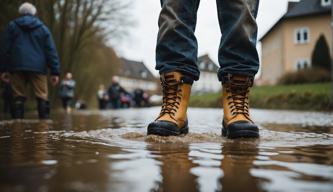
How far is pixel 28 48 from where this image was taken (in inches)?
227

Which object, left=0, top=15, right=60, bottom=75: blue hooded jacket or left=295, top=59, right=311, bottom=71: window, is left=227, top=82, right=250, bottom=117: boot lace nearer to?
left=0, top=15, right=60, bottom=75: blue hooded jacket

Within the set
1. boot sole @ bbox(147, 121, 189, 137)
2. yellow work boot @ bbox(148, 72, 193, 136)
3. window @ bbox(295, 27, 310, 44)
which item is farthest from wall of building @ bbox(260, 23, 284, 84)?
boot sole @ bbox(147, 121, 189, 137)

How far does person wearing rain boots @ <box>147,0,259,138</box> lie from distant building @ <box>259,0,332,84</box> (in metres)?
33.0

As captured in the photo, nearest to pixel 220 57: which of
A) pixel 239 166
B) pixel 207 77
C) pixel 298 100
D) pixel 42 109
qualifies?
pixel 239 166

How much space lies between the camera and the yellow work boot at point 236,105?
7.73ft

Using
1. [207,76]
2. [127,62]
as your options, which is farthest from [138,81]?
[207,76]

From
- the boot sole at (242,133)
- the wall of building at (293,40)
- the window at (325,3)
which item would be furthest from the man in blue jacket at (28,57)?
the window at (325,3)

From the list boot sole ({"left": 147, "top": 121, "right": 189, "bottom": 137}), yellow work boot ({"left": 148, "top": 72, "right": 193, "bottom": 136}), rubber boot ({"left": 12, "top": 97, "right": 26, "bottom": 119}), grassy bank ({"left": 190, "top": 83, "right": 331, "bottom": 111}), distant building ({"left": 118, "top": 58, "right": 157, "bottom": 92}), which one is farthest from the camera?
distant building ({"left": 118, "top": 58, "right": 157, "bottom": 92})

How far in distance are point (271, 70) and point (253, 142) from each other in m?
43.0

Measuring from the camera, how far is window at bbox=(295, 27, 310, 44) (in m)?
36.6

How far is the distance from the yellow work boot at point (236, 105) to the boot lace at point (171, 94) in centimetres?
26

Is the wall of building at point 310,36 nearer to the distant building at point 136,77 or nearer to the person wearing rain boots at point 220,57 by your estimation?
the person wearing rain boots at point 220,57

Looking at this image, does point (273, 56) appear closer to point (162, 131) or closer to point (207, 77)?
point (162, 131)

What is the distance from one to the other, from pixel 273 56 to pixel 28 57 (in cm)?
3925
